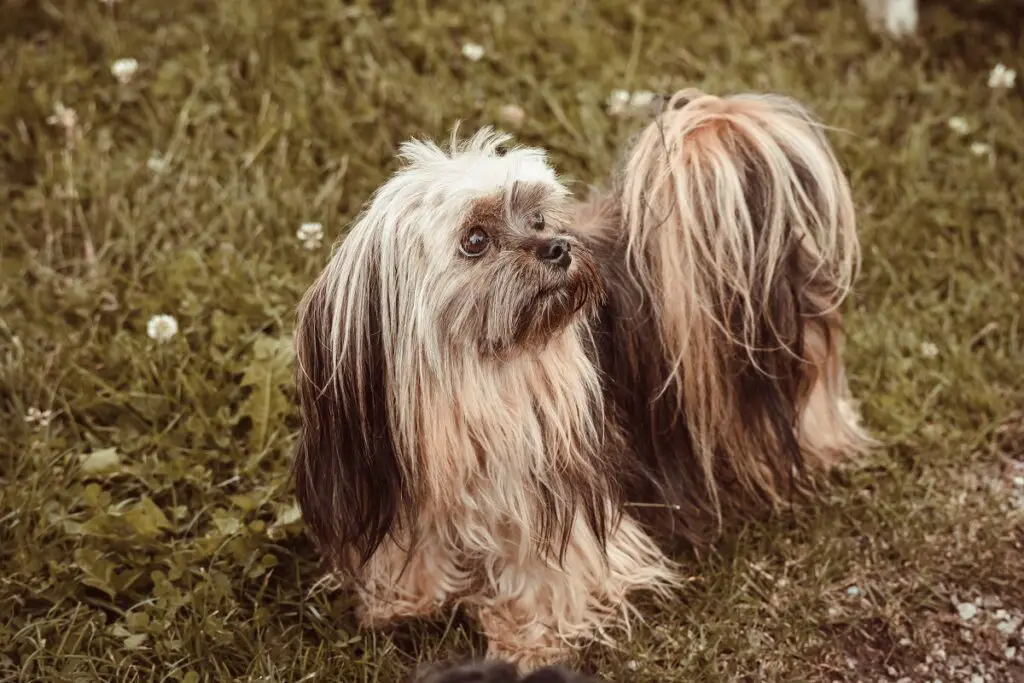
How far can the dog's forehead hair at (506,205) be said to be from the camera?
2.43 meters

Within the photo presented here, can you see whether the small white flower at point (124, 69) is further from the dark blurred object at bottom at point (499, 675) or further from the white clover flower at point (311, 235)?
the dark blurred object at bottom at point (499, 675)

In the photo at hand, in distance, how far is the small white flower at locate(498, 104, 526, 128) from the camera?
4.35m

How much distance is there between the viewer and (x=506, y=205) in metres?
2.45

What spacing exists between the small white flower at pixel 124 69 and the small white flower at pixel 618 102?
1735mm

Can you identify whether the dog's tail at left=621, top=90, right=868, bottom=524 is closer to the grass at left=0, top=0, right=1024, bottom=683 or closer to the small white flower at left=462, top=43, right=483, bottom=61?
the grass at left=0, top=0, right=1024, bottom=683

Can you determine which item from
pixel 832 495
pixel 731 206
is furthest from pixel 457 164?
pixel 832 495

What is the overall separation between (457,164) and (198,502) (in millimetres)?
1372

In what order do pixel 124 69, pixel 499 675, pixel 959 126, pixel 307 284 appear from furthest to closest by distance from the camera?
1. pixel 959 126
2. pixel 124 69
3. pixel 307 284
4. pixel 499 675

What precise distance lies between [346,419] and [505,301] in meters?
0.45

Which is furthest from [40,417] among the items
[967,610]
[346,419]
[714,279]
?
[967,610]

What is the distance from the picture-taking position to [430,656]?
299 cm

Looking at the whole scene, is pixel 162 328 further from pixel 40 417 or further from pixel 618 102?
pixel 618 102

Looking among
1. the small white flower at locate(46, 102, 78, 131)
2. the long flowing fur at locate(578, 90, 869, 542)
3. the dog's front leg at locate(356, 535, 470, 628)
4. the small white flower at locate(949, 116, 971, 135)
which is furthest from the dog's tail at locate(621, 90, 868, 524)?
the small white flower at locate(46, 102, 78, 131)

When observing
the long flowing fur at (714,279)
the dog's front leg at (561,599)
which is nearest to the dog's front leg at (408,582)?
the dog's front leg at (561,599)
